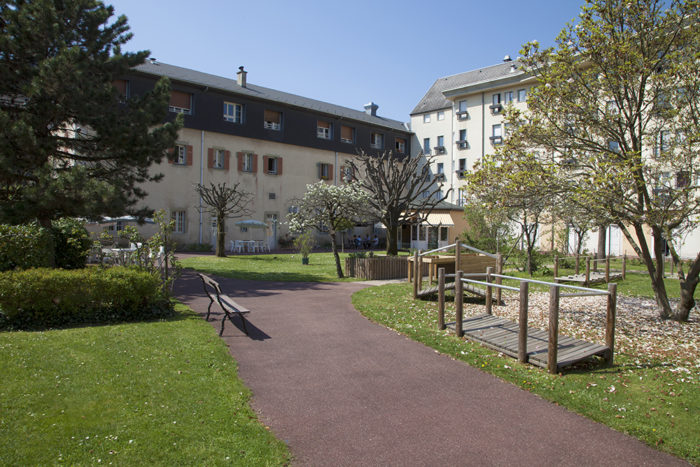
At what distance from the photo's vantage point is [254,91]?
3381cm

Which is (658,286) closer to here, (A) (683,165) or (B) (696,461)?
(A) (683,165)

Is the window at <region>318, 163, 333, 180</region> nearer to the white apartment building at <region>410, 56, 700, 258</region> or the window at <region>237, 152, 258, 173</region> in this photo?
the window at <region>237, 152, 258, 173</region>

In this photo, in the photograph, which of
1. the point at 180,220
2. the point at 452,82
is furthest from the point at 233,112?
the point at 452,82

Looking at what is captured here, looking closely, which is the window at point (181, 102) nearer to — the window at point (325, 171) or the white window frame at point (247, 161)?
the white window frame at point (247, 161)

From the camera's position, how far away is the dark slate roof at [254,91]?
2921 cm

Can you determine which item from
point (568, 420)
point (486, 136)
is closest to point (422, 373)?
point (568, 420)

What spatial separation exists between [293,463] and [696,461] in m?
3.19

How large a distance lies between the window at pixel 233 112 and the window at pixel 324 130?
6.97 metres

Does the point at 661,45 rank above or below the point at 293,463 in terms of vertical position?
above

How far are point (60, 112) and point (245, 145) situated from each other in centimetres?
1993

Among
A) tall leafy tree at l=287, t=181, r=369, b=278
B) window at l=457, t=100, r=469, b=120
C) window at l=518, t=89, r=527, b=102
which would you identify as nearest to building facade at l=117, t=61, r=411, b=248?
window at l=457, t=100, r=469, b=120

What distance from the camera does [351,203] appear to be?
17281 millimetres

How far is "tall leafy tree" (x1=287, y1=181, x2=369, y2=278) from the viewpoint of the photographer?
53.7ft

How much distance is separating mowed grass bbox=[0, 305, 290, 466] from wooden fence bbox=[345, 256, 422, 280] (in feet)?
31.1
